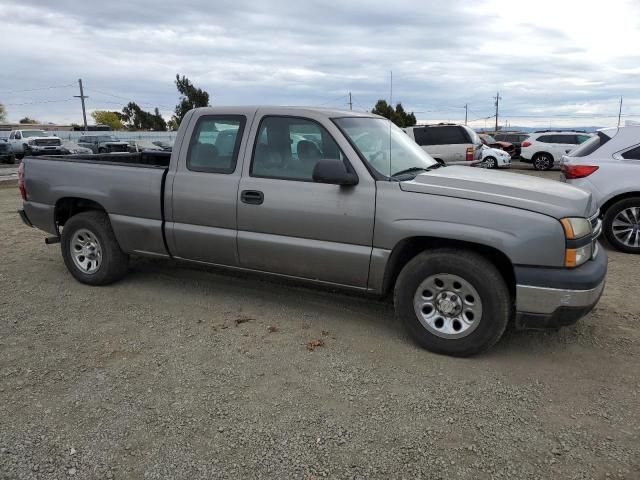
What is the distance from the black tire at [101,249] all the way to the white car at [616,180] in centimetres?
576

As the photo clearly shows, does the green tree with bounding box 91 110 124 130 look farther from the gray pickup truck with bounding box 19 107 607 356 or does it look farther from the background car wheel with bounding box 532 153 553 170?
the gray pickup truck with bounding box 19 107 607 356

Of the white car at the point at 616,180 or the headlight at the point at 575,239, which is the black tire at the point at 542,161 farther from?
the headlight at the point at 575,239

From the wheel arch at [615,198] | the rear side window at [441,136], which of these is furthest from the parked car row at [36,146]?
the wheel arch at [615,198]

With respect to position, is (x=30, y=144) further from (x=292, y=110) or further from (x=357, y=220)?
(x=357, y=220)

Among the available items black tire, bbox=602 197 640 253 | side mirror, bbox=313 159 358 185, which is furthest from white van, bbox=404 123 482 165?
side mirror, bbox=313 159 358 185

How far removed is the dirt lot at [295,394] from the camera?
8.73ft

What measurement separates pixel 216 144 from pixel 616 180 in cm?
533

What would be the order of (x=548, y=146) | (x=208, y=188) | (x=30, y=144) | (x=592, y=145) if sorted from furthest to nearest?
(x=30, y=144) < (x=548, y=146) < (x=592, y=145) < (x=208, y=188)

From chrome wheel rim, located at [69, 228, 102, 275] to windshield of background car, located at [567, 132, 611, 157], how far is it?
640 centimetres

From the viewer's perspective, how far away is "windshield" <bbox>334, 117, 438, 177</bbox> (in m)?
4.09

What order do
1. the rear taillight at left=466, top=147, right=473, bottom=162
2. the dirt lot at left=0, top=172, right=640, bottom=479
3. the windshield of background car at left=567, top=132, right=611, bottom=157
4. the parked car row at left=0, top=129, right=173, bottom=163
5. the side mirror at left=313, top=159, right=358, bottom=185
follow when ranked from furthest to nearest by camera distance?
the parked car row at left=0, top=129, right=173, bottom=163 < the rear taillight at left=466, top=147, right=473, bottom=162 < the windshield of background car at left=567, top=132, right=611, bottom=157 < the side mirror at left=313, top=159, right=358, bottom=185 < the dirt lot at left=0, top=172, right=640, bottom=479

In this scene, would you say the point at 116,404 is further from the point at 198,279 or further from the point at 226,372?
the point at 198,279

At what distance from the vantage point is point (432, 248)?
150 inches

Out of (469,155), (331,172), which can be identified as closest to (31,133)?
(469,155)
